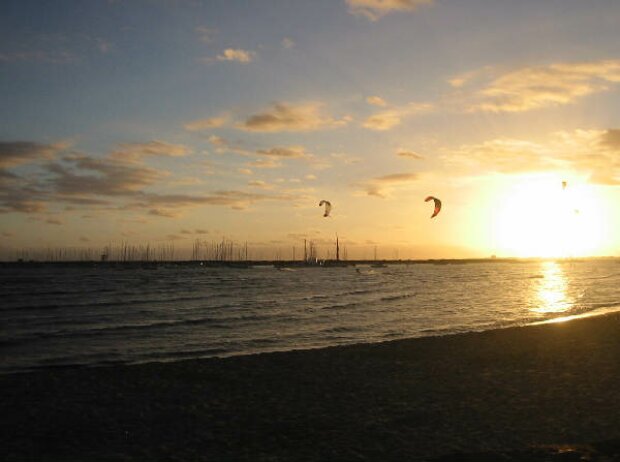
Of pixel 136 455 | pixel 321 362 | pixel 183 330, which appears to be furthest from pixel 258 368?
pixel 183 330

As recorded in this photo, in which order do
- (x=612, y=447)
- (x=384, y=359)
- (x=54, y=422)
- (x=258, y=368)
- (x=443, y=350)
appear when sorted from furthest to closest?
(x=443, y=350)
(x=384, y=359)
(x=258, y=368)
(x=54, y=422)
(x=612, y=447)

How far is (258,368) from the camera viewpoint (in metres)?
18.4

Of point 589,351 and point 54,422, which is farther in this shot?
point 589,351

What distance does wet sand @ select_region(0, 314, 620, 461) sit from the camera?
403 inches

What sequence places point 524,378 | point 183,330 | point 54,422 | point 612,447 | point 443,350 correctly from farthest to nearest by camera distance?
point 183,330 → point 443,350 → point 524,378 → point 54,422 → point 612,447

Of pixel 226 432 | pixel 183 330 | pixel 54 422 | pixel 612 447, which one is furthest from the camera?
pixel 183 330

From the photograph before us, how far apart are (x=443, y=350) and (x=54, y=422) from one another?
545 inches

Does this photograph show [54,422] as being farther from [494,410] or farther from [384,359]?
[384,359]

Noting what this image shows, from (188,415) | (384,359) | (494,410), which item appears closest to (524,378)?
(494,410)

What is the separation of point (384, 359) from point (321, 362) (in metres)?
2.22

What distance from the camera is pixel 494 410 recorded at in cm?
1270

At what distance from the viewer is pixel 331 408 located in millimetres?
13188

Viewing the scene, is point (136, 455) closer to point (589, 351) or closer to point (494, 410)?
point (494, 410)

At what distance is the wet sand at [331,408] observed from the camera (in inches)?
403
